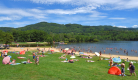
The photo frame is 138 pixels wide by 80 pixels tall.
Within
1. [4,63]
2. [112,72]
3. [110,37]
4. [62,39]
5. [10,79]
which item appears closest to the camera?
[10,79]

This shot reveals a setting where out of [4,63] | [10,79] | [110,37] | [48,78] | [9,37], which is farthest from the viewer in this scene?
[110,37]

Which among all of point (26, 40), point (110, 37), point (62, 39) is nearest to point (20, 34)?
point (26, 40)

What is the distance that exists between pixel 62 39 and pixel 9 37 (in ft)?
316

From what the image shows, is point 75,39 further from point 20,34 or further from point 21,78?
point 21,78

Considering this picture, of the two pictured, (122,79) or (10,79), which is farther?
(122,79)

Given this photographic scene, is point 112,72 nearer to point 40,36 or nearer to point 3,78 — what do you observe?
point 3,78

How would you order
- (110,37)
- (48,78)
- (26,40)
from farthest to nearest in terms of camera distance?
(110,37), (26,40), (48,78)

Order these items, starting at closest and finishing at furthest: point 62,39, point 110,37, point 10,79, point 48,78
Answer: point 10,79
point 48,78
point 62,39
point 110,37

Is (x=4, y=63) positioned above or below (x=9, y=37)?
below

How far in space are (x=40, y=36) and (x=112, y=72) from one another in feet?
375

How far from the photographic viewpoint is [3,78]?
9961mm

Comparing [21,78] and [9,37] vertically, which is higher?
[9,37]

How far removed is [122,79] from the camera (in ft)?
35.8

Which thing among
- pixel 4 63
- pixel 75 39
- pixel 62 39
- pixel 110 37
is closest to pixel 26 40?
pixel 62 39
